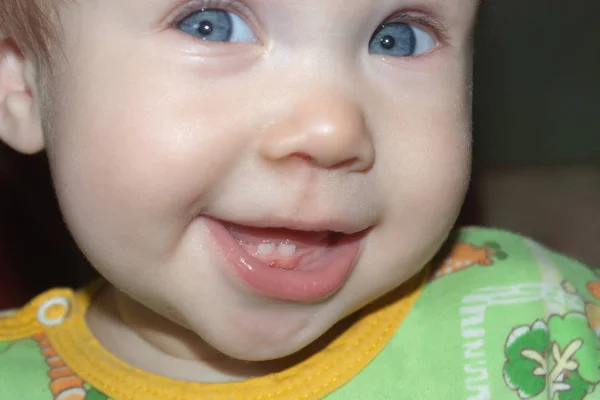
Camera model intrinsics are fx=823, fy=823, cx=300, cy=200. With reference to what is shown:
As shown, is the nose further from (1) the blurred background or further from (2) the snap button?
(1) the blurred background

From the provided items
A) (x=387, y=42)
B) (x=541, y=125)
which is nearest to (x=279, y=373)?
(x=387, y=42)

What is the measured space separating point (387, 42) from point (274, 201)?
0.71 feet

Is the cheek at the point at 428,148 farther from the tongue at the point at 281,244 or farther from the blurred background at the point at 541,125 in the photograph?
the blurred background at the point at 541,125

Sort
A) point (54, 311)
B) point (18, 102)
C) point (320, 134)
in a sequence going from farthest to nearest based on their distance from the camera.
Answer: point (54, 311) < point (18, 102) < point (320, 134)

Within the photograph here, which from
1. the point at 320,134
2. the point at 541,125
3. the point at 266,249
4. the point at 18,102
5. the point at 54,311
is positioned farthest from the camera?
the point at 541,125

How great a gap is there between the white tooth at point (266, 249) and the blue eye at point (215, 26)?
19cm

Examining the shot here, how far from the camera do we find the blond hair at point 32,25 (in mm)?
826

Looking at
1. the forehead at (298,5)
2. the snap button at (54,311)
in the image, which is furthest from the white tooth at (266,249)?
the snap button at (54,311)

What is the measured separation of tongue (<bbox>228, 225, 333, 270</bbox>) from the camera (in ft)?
2.59

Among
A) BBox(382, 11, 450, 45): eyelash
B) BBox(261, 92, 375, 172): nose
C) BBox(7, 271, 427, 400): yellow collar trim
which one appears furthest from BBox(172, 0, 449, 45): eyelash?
BBox(7, 271, 427, 400): yellow collar trim

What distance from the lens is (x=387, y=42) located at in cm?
82

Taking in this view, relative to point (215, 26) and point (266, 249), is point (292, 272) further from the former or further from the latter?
point (215, 26)

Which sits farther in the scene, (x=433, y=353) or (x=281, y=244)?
(x=433, y=353)

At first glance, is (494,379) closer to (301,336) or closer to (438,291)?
(438,291)
